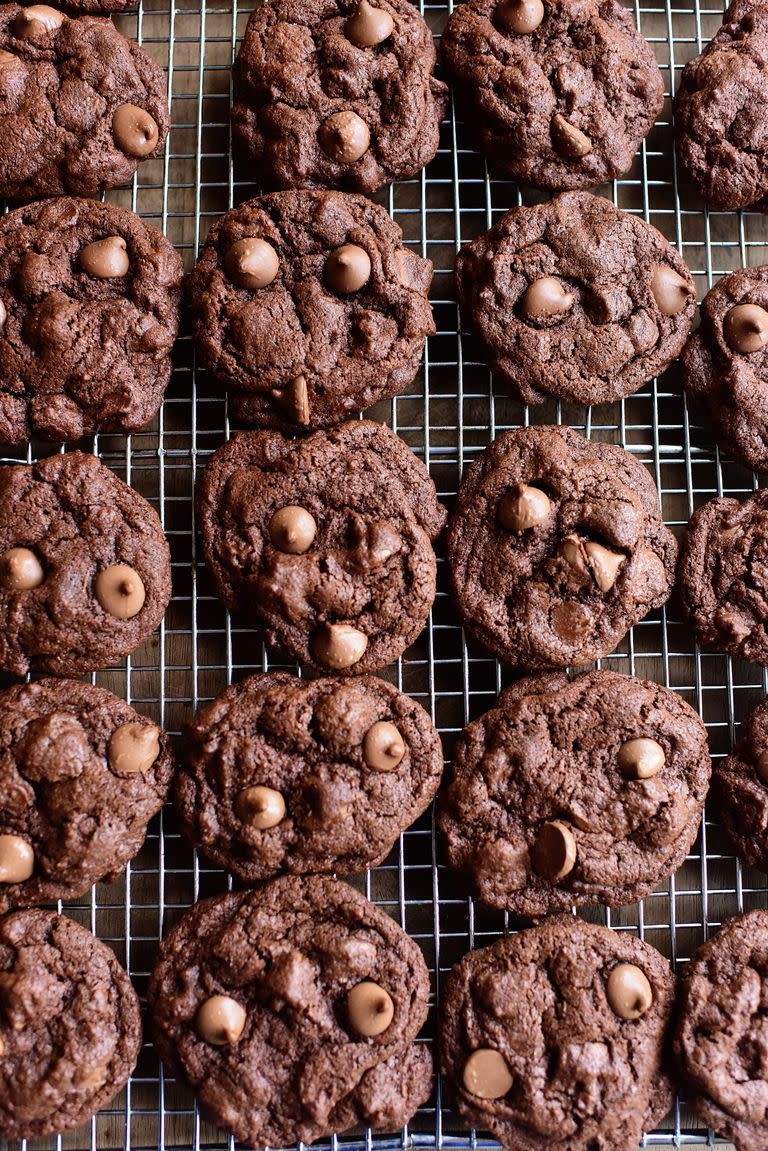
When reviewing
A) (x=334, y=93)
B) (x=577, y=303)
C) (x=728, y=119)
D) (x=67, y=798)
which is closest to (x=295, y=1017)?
(x=67, y=798)

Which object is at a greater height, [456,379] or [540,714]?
[456,379]

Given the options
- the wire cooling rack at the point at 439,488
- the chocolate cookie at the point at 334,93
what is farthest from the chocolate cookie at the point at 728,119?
the chocolate cookie at the point at 334,93

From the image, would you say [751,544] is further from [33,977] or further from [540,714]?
[33,977]

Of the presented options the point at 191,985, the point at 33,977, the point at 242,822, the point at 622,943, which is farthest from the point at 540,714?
the point at 33,977

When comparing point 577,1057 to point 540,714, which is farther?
point 540,714

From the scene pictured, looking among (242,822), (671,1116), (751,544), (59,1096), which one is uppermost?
(751,544)

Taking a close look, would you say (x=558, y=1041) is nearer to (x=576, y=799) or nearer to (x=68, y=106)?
(x=576, y=799)

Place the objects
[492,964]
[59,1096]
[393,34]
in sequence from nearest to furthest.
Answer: [59,1096] → [492,964] → [393,34]

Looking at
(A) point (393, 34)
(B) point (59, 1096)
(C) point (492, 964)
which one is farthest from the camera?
(A) point (393, 34)
